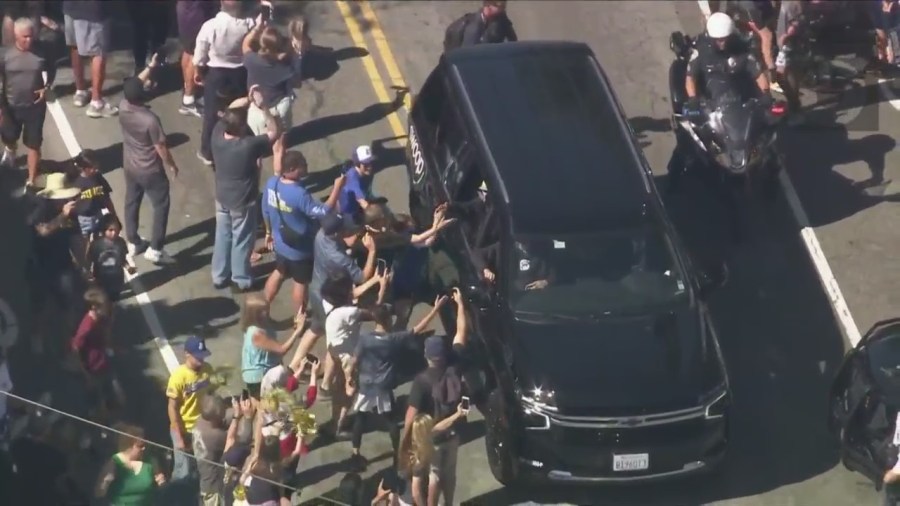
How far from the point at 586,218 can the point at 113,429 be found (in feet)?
14.5

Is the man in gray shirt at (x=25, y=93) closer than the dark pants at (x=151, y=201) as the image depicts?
No

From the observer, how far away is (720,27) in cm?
1744

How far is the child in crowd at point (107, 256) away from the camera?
15.2 m

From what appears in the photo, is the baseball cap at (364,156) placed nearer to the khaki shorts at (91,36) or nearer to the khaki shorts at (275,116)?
the khaki shorts at (275,116)

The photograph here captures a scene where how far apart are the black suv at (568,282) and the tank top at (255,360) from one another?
1765 mm

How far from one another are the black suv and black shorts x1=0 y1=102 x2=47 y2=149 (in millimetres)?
3831

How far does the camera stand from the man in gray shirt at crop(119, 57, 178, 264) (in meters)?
16.0

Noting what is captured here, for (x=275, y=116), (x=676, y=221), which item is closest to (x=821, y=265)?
(x=676, y=221)

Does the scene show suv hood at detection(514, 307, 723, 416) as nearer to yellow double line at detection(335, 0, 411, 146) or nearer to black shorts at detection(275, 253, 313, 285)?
black shorts at detection(275, 253, 313, 285)

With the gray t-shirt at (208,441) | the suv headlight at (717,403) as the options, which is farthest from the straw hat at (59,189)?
the suv headlight at (717,403)

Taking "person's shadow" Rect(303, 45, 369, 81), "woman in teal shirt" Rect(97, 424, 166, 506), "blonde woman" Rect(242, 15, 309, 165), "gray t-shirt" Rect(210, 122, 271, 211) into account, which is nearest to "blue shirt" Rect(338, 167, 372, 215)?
"gray t-shirt" Rect(210, 122, 271, 211)

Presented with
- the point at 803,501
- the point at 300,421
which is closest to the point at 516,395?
the point at 300,421

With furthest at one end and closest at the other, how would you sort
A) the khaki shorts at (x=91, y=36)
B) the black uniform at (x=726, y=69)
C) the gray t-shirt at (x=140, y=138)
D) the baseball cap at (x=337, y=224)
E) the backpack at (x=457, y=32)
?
the khaki shorts at (x=91, y=36) < the backpack at (x=457, y=32) < the black uniform at (x=726, y=69) < the gray t-shirt at (x=140, y=138) < the baseball cap at (x=337, y=224)

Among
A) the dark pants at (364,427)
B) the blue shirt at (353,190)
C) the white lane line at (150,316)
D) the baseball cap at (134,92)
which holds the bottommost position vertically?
the white lane line at (150,316)
